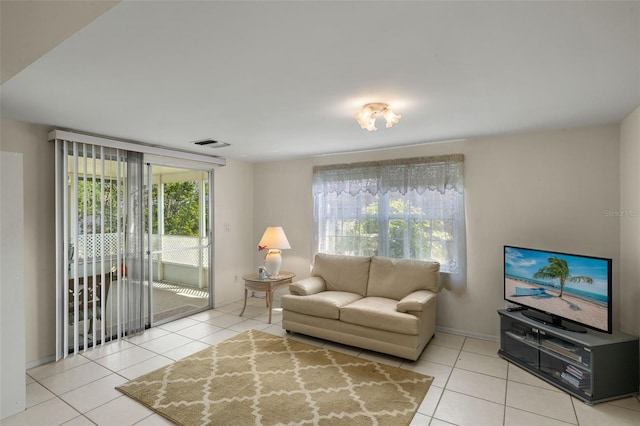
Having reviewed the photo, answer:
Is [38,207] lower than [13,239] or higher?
higher

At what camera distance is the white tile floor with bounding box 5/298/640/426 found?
231 centimetres

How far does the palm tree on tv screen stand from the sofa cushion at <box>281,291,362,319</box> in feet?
6.46

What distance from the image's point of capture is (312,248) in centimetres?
495

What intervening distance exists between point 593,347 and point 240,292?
15.0 ft

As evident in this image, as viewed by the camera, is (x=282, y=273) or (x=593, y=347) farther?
(x=282, y=273)

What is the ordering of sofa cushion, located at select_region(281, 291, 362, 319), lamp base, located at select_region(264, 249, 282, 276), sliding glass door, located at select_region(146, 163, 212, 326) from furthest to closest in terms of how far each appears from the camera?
1. lamp base, located at select_region(264, 249, 282, 276)
2. sliding glass door, located at select_region(146, 163, 212, 326)
3. sofa cushion, located at select_region(281, 291, 362, 319)

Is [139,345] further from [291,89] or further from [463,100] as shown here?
[463,100]

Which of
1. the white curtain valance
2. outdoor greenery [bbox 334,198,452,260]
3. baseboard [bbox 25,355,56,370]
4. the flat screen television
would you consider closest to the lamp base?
outdoor greenery [bbox 334,198,452,260]

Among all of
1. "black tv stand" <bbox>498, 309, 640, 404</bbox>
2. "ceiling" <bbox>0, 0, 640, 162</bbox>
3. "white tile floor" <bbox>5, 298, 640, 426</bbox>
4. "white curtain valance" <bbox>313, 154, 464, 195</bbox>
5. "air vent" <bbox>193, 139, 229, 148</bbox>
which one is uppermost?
"air vent" <bbox>193, 139, 229, 148</bbox>

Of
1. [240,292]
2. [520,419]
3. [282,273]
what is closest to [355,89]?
[520,419]

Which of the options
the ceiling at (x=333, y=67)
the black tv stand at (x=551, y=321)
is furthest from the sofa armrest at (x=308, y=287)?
the black tv stand at (x=551, y=321)

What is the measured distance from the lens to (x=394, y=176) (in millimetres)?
4219

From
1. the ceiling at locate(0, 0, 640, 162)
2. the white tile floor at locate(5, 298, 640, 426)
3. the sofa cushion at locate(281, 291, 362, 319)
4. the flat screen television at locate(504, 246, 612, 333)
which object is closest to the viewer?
the ceiling at locate(0, 0, 640, 162)

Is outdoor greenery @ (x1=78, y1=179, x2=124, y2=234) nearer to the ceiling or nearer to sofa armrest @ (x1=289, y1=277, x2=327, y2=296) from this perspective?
the ceiling
